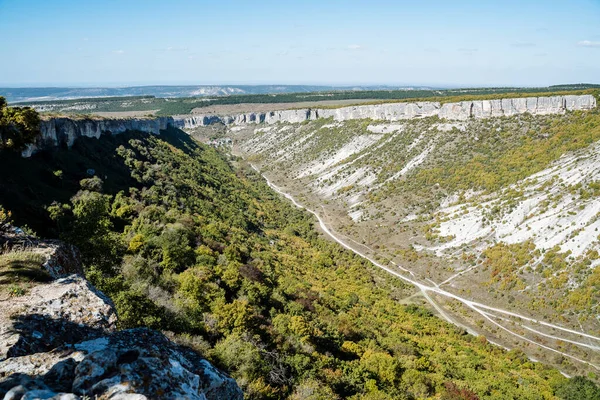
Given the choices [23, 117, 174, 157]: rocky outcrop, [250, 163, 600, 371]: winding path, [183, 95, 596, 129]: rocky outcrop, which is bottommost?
[250, 163, 600, 371]: winding path

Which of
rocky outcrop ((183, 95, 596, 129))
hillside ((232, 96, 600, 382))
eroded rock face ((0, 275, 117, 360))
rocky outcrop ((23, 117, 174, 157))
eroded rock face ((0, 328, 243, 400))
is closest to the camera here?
eroded rock face ((0, 328, 243, 400))

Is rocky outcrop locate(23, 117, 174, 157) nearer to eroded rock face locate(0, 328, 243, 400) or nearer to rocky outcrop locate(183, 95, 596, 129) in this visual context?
eroded rock face locate(0, 328, 243, 400)

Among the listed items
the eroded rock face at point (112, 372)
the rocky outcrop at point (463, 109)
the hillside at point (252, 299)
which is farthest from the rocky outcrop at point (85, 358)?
the rocky outcrop at point (463, 109)

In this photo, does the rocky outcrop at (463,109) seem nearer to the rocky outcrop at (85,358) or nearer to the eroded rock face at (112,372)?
the rocky outcrop at (85,358)

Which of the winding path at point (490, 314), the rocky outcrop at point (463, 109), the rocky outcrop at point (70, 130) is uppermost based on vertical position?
the rocky outcrop at point (463, 109)

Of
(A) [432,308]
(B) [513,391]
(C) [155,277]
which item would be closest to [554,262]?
(A) [432,308]

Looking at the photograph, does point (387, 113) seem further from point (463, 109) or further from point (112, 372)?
point (112, 372)

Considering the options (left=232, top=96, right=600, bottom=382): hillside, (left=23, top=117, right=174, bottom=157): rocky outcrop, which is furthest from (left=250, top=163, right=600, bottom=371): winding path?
(left=23, top=117, right=174, bottom=157): rocky outcrop

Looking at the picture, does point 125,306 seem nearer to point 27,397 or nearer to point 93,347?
point 93,347
